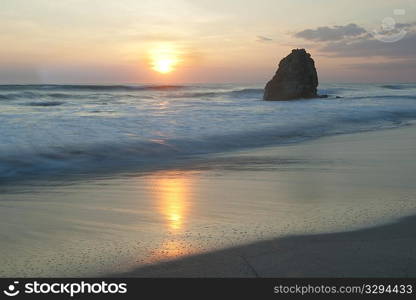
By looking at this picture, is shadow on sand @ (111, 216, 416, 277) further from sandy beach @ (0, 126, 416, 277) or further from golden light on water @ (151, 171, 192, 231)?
golden light on water @ (151, 171, 192, 231)

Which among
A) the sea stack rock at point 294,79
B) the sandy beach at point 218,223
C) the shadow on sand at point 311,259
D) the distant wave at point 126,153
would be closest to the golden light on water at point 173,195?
the sandy beach at point 218,223

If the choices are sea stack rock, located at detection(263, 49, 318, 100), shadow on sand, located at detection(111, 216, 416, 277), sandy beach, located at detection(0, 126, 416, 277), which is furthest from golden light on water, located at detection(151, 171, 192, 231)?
sea stack rock, located at detection(263, 49, 318, 100)

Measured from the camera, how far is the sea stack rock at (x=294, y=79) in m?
27.4

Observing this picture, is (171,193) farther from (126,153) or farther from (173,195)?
(126,153)

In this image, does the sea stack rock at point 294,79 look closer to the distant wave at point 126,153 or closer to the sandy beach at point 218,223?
the distant wave at point 126,153

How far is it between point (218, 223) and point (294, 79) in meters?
25.7

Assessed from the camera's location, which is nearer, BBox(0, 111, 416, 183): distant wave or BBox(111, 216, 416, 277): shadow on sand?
BBox(111, 216, 416, 277): shadow on sand

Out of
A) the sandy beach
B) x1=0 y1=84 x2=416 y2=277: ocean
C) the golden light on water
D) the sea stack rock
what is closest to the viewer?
the sandy beach

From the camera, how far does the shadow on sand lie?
2.20 metres

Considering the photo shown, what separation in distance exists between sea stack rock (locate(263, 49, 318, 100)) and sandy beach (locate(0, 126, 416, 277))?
2241 cm

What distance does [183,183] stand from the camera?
465 cm

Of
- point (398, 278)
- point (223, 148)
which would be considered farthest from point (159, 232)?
point (223, 148)

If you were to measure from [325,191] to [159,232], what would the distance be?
1754mm

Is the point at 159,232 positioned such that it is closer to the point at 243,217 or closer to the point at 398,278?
the point at 243,217
